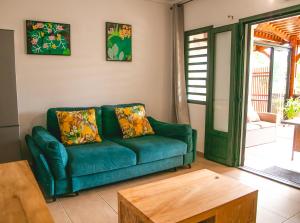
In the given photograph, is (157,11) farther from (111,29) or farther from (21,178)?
(21,178)

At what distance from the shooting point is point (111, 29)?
145 inches

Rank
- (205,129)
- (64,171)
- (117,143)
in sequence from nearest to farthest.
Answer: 1. (64,171)
2. (117,143)
3. (205,129)

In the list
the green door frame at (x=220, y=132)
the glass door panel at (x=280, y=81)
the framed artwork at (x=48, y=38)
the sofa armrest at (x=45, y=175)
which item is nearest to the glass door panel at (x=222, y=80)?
the green door frame at (x=220, y=132)

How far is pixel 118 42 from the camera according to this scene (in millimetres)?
3758

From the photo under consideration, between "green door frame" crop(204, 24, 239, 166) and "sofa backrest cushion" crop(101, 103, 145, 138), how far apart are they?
1368mm

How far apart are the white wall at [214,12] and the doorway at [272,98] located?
207 mm

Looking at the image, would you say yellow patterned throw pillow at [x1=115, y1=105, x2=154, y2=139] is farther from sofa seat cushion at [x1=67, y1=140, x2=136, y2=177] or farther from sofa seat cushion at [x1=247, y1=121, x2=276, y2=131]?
sofa seat cushion at [x1=247, y1=121, x2=276, y2=131]

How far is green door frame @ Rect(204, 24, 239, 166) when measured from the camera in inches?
132

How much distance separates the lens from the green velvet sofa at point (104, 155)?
250 cm

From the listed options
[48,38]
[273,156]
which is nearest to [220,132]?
[273,156]

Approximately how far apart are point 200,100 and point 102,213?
2.39 meters

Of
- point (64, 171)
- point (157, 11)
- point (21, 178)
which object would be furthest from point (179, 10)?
point (21, 178)

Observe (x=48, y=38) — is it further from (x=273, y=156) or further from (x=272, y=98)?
(x=272, y=98)

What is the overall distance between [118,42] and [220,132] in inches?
79.5
